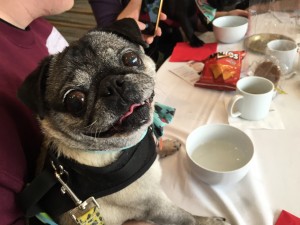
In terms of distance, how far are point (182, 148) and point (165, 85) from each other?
33 cm

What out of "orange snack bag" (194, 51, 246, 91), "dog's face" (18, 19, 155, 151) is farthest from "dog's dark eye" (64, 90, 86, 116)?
"orange snack bag" (194, 51, 246, 91)

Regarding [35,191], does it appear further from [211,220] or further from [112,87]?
[211,220]

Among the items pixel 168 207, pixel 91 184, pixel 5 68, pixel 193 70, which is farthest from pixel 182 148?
pixel 5 68

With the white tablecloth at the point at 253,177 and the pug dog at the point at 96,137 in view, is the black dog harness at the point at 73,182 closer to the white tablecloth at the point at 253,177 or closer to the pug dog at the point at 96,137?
the pug dog at the point at 96,137

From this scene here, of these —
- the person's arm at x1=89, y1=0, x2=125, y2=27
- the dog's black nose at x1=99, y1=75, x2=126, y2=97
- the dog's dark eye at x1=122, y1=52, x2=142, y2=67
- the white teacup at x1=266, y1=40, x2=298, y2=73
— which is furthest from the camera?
the person's arm at x1=89, y1=0, x2=125, y2=27

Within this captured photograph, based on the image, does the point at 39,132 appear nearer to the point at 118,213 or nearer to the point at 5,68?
the point at 5,68

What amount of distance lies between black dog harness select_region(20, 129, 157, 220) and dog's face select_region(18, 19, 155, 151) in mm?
51

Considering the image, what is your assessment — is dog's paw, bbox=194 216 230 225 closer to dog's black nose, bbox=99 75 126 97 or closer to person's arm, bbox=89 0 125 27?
dog's black nose, bbox=99 75 126 97

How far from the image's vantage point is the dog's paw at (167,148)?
2.88ft

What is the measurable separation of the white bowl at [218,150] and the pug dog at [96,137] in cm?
10

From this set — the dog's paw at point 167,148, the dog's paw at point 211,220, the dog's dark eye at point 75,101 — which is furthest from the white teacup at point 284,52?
the dog's dark eye at point 75,101

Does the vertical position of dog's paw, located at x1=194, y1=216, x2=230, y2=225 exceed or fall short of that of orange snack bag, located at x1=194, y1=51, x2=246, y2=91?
it falls short

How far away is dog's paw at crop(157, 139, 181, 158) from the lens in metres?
0.88

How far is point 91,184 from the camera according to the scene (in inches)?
26.9
